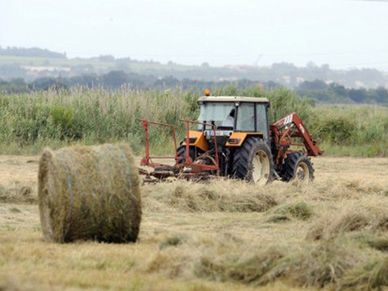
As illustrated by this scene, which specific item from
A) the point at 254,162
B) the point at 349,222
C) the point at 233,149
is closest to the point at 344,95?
the point at 254,162

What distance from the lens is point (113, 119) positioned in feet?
100

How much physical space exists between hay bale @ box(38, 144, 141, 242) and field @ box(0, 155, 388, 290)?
199 mm

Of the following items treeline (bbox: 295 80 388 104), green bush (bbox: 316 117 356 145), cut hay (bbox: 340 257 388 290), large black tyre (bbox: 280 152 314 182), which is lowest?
treeline (bbox: 295 80 388 104)

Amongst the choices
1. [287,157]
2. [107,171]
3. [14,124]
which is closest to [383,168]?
[287,157]

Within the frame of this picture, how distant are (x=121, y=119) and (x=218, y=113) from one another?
38.4ft

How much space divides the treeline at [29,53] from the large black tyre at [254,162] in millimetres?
156815

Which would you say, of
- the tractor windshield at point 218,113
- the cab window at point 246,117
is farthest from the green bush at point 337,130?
the tractor windshield at point 218,113

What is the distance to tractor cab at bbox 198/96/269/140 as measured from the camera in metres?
19.2

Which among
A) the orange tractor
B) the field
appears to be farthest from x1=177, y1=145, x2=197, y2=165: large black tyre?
the field

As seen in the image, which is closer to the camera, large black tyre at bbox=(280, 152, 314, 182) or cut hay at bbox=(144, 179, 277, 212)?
cut hay at bbox=(144, 179, 277, 212)

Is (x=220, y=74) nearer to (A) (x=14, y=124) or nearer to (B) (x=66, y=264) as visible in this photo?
(A) (x=14, y=124)

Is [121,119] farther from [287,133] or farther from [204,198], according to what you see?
[204,198]

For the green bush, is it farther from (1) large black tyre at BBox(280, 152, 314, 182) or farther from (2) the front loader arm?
(1) large black tyre at BBox(280, 152, 314, 182)

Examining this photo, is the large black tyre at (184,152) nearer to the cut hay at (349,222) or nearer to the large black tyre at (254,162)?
the large black tyre at (254,162)
